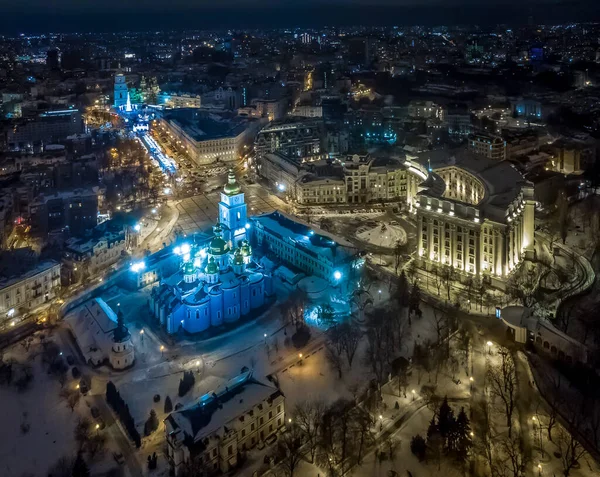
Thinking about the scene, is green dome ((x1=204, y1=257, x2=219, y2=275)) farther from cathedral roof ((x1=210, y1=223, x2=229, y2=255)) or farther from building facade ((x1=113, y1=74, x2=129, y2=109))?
building facade ((x1=113, y1=74, x2=129, y2=109))

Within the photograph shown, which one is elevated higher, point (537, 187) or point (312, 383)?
point (537, 187)

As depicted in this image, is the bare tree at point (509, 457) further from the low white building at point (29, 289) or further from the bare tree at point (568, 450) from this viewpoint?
the low white building at point (29, 289)


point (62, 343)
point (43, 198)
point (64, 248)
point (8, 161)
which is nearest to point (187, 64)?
point (8, 161)

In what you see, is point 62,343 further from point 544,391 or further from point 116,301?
point 544,391

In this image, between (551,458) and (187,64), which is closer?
(551,458)

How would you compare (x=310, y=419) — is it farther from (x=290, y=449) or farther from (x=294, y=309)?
(x=294, y=309)

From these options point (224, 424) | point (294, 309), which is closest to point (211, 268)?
point (294, 309)

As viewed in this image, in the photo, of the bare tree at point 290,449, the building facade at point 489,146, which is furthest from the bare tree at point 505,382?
the building facade at point 489,146
